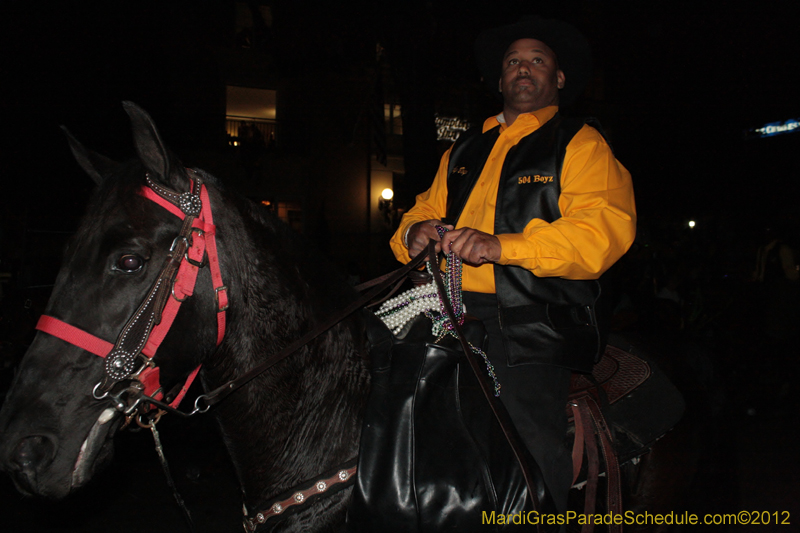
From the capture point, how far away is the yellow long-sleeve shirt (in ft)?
6.62

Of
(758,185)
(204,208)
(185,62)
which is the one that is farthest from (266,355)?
(758,185)

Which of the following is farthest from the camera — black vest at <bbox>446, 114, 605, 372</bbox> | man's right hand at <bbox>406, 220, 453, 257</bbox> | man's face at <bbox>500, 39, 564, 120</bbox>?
man's face at <bbox>500, 39, 564, 120</bbox>

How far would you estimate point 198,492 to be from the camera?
18.0 feet

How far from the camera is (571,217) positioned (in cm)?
210

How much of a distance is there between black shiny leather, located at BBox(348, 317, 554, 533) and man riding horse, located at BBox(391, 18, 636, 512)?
340 millimetres

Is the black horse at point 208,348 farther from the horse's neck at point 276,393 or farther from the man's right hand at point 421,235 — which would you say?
the man's right hand at point 421,235

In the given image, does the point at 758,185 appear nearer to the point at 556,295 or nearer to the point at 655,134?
the point at 655,134

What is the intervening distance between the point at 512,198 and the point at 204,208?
1.34 meters

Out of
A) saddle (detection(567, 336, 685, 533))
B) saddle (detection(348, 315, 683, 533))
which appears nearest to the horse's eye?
saddle (detection(348, 315, 683, 533))

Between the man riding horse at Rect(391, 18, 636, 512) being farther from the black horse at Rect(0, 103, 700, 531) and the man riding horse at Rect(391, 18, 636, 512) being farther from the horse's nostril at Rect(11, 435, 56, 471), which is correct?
the horse's nostril at Rect(11, 435, 56, 471)

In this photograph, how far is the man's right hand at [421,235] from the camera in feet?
7.61

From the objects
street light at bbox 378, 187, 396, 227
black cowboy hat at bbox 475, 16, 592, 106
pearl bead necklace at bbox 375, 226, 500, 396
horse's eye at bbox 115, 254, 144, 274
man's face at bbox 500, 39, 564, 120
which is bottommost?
pearl bead necklace at bbox 375, 226, 500, 396

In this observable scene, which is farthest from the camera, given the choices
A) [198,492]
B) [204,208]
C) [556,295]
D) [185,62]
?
[185,62]

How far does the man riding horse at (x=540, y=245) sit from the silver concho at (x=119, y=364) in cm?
124
